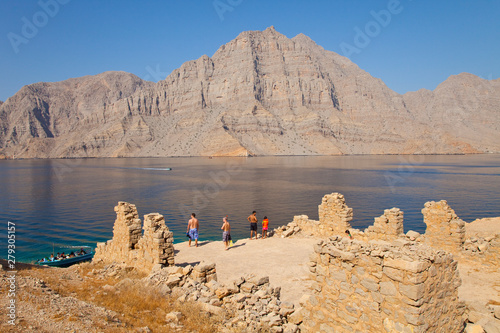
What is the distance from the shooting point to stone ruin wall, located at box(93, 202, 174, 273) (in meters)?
11.5

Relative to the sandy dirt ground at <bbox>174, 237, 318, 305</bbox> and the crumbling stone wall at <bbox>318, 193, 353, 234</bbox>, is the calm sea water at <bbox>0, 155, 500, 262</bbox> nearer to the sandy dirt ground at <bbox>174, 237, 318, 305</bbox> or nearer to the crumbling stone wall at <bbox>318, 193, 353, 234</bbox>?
the sandy dirt ground at <bbox>174, 237, 318, 305</bbox>

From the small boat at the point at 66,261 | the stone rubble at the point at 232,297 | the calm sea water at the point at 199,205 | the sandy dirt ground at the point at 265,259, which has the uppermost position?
the stone rubble at the point at 232,297

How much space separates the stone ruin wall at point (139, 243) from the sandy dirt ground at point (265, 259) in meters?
1.83

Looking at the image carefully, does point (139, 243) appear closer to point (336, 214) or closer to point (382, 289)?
point (382, 289)

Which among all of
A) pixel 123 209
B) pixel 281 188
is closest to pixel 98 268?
pixel 123 209

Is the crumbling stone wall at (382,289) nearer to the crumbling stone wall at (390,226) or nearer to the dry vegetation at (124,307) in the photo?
the dry vegetation at (124,307)

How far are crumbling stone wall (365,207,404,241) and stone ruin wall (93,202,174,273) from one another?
375 inches

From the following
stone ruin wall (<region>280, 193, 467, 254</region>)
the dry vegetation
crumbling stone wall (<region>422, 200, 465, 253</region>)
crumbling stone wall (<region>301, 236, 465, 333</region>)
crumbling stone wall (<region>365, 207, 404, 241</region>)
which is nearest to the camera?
crumbling stone wall (<region>301, 236, 465, 333</region>)

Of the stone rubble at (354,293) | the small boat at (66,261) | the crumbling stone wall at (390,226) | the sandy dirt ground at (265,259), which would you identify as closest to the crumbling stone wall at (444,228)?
the crumbling stone wall at (390,226)

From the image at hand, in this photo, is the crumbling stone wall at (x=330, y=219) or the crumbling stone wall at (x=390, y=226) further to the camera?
the crumbling stone wall at (x=330, y=219)

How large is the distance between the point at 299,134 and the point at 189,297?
188339 mm

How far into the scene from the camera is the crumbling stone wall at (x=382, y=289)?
5496mm

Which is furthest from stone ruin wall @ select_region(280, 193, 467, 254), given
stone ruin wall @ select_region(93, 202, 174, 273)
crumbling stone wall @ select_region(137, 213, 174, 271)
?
stone ruin wall @ select_region(93, 202, 174, 273)

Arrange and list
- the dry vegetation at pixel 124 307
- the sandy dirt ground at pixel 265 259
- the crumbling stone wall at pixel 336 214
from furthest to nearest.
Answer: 1. the crumbling stone wall at pixel 336 214
2. the sandy dirt ground at pixel 265 259
3. the dry vegetation at pixel 124 307
